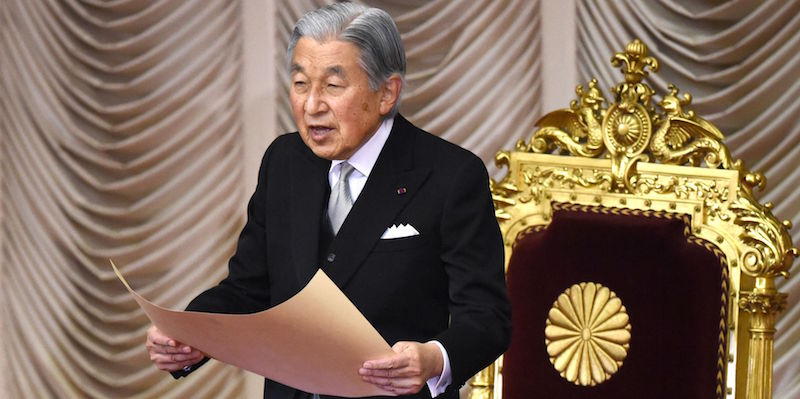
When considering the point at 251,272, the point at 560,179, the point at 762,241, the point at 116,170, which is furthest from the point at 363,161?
the point at 116,170

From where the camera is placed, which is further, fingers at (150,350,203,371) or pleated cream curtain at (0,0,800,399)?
pleated cream curtain at (0,0,800,399)

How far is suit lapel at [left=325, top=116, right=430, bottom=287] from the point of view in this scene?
165 cm

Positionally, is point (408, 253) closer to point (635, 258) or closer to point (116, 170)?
point (635, 258)

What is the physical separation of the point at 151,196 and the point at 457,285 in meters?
2.13

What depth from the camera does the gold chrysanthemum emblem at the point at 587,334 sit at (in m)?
2.26

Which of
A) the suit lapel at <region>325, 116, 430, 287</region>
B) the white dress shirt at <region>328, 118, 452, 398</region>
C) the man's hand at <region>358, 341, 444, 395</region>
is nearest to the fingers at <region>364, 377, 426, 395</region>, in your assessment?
the man's hand at <region>358, 341, 444, 395</region>

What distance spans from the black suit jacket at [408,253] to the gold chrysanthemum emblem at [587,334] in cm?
62

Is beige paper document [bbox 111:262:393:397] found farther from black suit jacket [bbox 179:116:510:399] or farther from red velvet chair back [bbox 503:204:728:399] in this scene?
red velvet chair back [bbox 503:204:728:399]

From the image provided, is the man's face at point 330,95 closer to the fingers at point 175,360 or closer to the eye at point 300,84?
the eye at point 300,84

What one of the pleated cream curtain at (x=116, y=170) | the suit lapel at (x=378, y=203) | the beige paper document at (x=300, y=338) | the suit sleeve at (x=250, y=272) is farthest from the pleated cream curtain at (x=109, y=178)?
the beige paper document at (x=300, y=338)

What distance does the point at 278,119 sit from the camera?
3.54 metres

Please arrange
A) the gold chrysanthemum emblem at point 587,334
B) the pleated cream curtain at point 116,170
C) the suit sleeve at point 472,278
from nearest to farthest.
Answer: the suit sleeve at point 472,278, the gold chrysanthemum emblem at point 587,334, the pleated cream curtain at point 116,170

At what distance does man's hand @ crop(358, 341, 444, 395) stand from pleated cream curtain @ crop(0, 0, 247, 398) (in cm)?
216

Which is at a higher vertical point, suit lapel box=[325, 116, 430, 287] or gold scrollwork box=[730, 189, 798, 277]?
gold scrollwork box=[730, 189, 798, 277]
